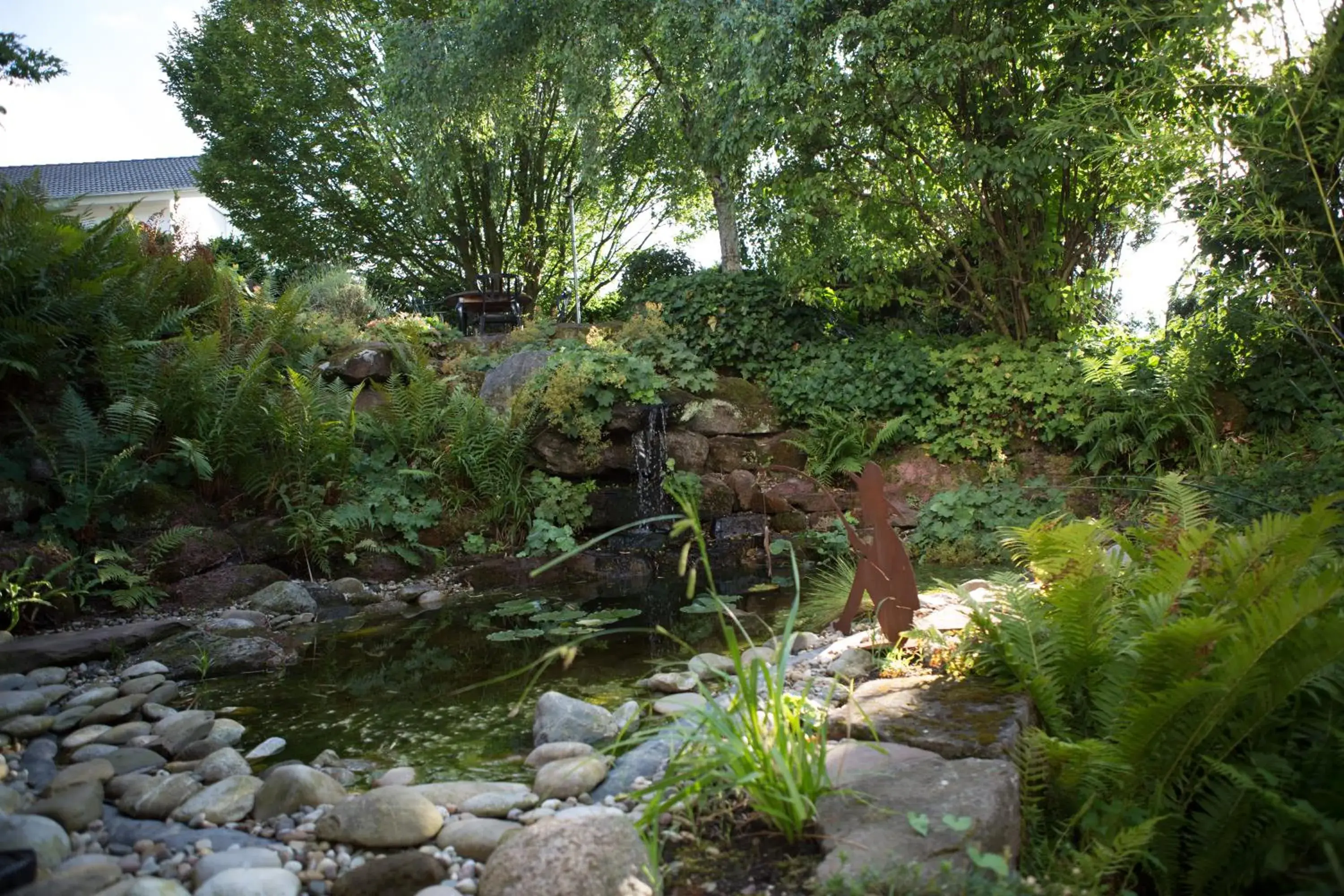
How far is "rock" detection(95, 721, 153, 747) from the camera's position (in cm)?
317

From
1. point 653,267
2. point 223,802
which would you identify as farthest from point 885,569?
point 653,267

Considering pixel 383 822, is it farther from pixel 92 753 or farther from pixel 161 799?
pixel 92 753

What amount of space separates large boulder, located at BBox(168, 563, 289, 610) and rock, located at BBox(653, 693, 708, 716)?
328 centimetres

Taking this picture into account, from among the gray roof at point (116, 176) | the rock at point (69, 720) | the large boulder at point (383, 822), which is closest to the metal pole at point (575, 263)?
the rock at point (69, 720)

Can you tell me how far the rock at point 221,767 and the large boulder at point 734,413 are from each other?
5349mm

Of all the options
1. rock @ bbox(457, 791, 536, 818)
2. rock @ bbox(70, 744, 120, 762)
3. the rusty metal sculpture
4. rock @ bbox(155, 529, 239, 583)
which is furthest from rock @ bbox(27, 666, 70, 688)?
the rusty metal sculpture

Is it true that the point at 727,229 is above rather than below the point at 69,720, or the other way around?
above

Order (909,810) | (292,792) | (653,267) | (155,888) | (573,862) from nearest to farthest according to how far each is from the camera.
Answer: (573,862) → (909,810) → (155,888) → (292,792) → (653,267)

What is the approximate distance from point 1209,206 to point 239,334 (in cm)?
725

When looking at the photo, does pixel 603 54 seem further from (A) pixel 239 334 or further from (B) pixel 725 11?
(A) pixel 239 334

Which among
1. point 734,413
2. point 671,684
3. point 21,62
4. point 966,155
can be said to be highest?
point 21,62

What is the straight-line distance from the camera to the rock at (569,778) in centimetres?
246

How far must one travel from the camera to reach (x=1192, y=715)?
6.22 ft

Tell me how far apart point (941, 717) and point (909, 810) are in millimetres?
516
